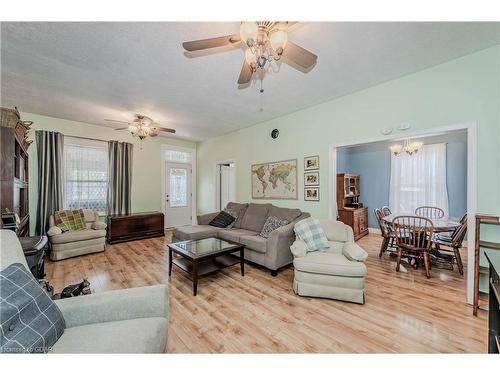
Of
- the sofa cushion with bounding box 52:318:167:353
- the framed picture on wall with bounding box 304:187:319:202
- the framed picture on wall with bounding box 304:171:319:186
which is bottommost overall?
the sofa cushion with bounding box 52:318:167:353

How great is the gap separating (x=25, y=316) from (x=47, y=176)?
13.9ft

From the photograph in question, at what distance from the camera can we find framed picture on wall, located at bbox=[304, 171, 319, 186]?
3.45 m

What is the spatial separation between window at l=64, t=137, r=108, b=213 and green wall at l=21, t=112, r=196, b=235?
0.25 m

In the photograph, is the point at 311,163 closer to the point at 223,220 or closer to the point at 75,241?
the point at 223,220

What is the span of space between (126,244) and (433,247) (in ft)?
19.0

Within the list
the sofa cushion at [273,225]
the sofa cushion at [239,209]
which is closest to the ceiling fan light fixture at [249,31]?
the sofa cushion at [273,225]

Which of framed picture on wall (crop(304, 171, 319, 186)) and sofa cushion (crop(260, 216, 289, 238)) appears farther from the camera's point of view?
framed picture on wall (crop(304, 171, 319, 186))

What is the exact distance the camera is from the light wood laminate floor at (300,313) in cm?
156

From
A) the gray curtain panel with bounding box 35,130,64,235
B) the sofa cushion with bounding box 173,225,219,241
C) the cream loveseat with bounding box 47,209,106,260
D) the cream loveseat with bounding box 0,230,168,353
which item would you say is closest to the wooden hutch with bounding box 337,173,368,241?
the sofa cushion with bounding box 173,225,219,241

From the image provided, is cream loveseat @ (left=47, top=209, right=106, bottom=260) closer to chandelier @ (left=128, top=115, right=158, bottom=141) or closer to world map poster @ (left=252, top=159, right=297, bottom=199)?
chandelier @ (left=128, top=115, right=158, bottom=141)

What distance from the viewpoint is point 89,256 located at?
11.8ft

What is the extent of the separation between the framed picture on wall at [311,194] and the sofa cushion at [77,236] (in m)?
3.93

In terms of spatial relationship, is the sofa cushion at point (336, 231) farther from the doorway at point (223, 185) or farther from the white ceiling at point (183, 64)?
the doorway at point (223, 185)

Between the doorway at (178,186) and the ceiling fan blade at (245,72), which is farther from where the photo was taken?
the doorway at (178,186)
